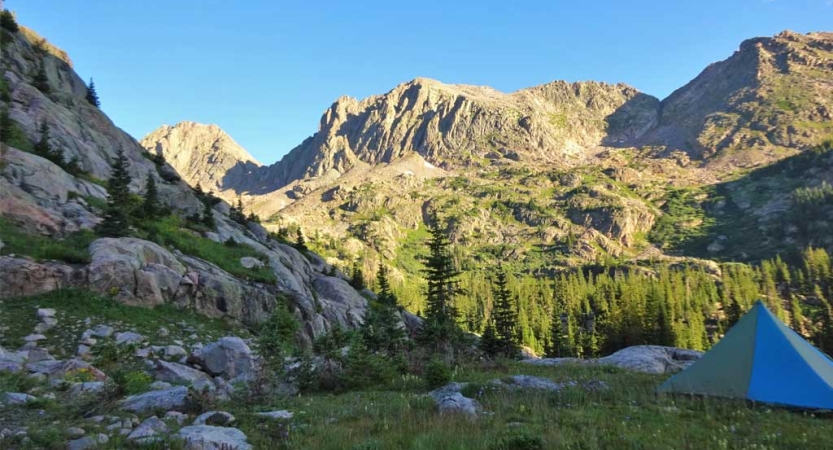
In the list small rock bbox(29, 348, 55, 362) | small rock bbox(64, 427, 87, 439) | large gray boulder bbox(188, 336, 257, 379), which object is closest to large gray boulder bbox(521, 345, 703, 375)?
large gray boulder bbox(188, 336, 257, 379)

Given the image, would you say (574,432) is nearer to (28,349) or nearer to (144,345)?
(144,345)

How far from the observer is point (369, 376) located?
15984 mm

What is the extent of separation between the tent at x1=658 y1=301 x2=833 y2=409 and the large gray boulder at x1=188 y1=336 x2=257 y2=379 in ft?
51.0

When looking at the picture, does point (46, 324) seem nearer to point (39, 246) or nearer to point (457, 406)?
point (39, 246)

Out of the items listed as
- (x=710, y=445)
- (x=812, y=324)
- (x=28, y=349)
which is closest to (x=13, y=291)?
(x=28, y=349)

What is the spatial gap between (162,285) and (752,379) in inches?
996

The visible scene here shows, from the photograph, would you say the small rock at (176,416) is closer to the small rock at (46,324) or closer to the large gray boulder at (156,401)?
the large gray boulder at (156,401)

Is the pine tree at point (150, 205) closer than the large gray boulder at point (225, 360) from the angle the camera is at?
No

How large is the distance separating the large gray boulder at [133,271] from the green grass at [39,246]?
0.60 meters

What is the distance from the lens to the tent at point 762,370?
42.6 ft

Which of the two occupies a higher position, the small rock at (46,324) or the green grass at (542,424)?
the small rock at (46,324)

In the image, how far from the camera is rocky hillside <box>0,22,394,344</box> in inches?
706

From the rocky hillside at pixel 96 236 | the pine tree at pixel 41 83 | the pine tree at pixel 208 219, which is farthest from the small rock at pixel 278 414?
the pine tree at pixel 41 83

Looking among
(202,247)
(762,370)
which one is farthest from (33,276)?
(762,370)
